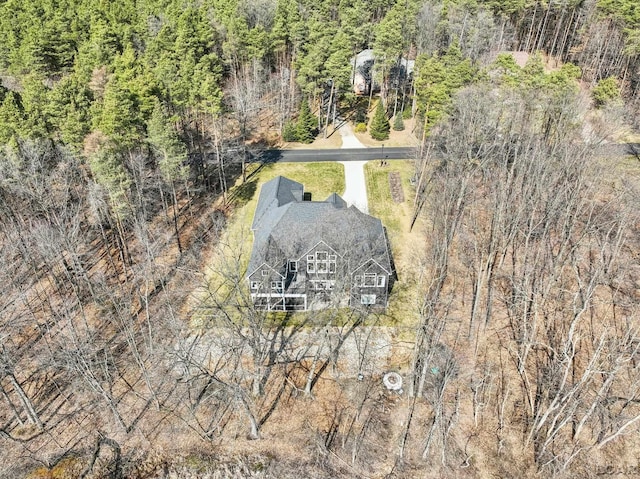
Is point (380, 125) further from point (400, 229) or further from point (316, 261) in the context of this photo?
point (316, 261)

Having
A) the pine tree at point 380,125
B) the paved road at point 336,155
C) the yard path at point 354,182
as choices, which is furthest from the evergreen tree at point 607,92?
the yard path at point 354,182

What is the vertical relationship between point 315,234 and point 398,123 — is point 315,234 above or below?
below

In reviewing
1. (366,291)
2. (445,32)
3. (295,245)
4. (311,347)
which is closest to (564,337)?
(366,291)

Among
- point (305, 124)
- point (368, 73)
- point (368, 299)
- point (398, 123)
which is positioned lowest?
point (368, 299)

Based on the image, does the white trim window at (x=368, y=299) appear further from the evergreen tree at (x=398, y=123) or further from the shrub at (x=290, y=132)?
the evergreen tree at (x=398, y=123)

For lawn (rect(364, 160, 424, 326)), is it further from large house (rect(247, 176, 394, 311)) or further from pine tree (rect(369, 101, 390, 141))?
pine tree (rect(369, 101, 390, 141))

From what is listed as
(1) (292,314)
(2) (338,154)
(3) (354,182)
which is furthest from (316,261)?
(2) (338,154)

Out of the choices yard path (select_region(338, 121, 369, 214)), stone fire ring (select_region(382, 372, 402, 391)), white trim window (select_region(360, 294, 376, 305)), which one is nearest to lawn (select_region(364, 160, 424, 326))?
yard path (select_region(338, 121, 369, 214))
